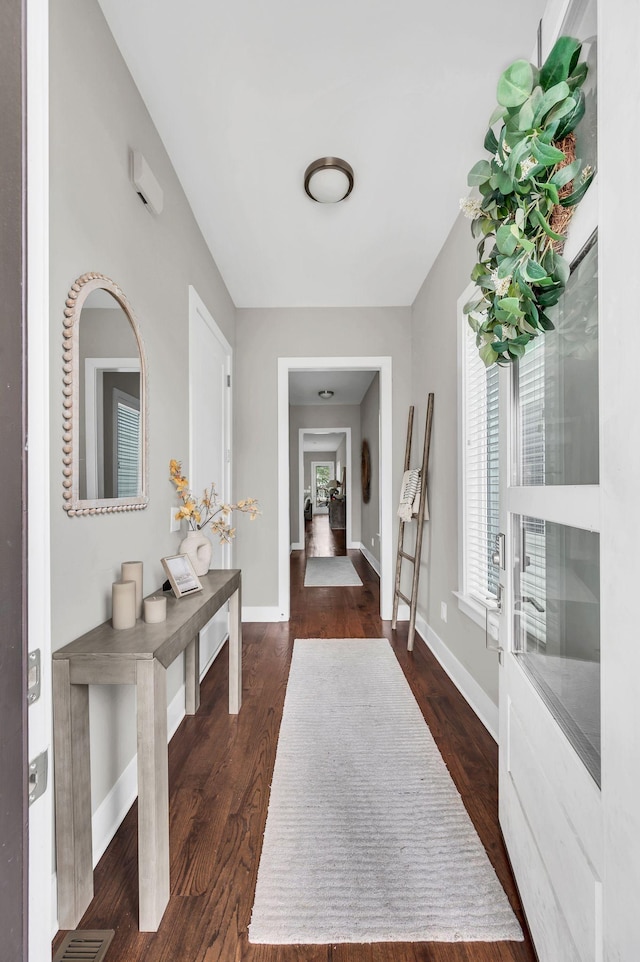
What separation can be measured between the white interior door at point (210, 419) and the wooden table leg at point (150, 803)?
4.67 feet

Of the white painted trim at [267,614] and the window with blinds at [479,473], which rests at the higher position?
the window with blinds at [479,473]

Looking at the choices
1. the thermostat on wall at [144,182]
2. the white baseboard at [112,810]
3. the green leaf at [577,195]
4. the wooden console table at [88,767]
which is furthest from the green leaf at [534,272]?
the white baseboard at [112,810]

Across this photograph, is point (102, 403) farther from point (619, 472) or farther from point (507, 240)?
point (619, 472)

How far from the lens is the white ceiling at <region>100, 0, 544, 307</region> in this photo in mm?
1522

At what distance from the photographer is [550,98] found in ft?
2.81

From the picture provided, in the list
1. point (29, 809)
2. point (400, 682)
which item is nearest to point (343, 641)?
point (400, 682)

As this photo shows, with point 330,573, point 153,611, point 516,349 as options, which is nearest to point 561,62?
point 516,349

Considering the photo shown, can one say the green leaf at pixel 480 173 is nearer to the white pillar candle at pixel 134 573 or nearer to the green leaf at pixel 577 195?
the green leaf at pixel 577 195

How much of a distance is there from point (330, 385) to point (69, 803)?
20.1 ft

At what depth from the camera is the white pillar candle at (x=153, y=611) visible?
60.6 inches

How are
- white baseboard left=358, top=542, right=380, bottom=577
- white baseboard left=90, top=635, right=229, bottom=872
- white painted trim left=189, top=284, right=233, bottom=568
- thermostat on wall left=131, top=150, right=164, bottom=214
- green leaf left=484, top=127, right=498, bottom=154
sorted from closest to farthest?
green leaf left=484, top=127, right=498, bottom=154, white baseboard left=90, top=635, right=229, bottom=872, thermostat on wall left=131, top=150, right=164, bottom=214, white painted trim left=189, top=284, right=233, bottom=568, white baseboard left=358, top=542, right=380, bottom=577

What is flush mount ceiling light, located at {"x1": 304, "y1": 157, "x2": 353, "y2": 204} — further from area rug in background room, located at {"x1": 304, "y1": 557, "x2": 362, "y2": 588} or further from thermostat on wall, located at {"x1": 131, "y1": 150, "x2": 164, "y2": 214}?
area rug in background room, located at {"x1": 304, "y1": 557, "x2": 362, "y2": 588}

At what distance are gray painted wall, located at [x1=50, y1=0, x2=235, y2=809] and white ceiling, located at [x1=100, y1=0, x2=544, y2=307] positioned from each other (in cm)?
19

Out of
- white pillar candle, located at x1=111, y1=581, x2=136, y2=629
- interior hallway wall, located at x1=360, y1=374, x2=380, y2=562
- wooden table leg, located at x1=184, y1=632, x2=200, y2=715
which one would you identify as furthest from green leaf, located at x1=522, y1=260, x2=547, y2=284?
interior hallway wall, located at x1=360, y1=374, x2=380, y2=562
